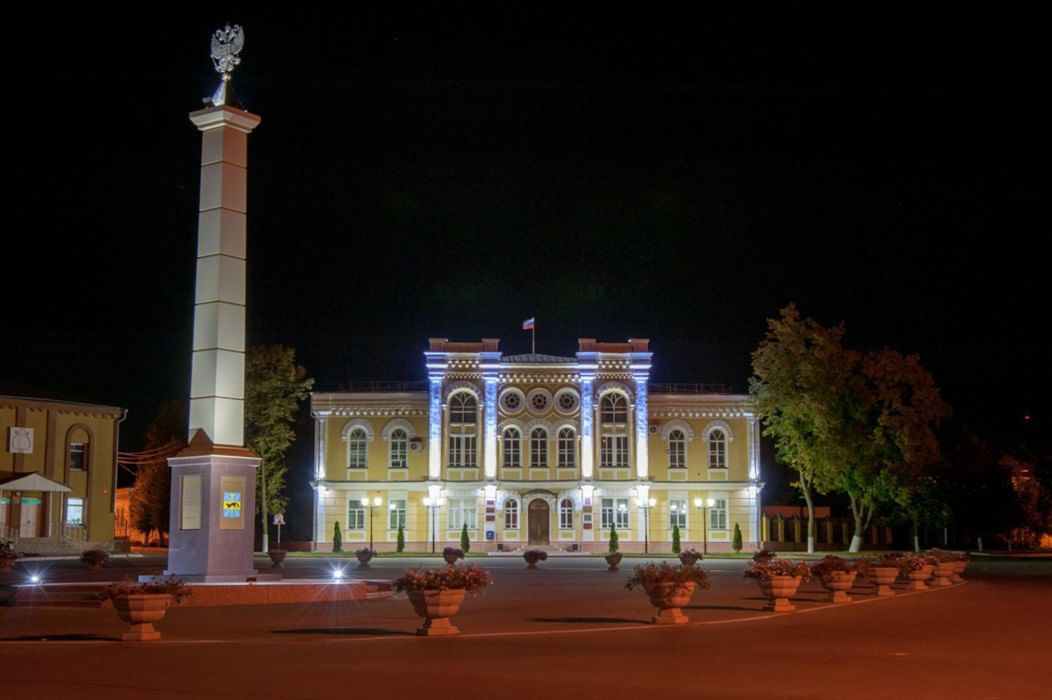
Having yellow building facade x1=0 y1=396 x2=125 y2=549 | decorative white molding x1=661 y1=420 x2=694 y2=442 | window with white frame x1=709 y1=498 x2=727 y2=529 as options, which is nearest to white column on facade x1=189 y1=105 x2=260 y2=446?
yellow building facade x1=0 y1=396 x2=125 y2=549

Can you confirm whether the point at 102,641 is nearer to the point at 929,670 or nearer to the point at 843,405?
the point at 929,670

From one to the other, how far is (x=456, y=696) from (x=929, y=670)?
5698 mm

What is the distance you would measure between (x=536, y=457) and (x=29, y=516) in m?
23.7

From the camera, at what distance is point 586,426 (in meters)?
60.1

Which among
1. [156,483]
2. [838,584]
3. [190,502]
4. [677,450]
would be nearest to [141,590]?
[190,502]

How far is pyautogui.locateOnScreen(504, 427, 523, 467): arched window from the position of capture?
200 ft

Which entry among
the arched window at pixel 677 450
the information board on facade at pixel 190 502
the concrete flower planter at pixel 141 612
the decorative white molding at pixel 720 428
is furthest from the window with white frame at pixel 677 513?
the concrete flower planter at pixel 141 612

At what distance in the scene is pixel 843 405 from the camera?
56094mm

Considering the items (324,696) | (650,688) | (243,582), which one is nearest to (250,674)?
(324,696)

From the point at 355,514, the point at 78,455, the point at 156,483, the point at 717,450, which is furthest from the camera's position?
the point at 156,483

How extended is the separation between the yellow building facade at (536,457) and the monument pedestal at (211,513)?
1362 inches

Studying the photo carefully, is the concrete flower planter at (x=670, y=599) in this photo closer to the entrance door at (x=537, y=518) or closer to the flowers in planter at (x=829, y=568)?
the flowers in planter at (x=829, y=568)

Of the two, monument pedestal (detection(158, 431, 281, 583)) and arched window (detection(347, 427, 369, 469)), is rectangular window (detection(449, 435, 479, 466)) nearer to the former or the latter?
arched window (detection(347, 427, 369, 469))

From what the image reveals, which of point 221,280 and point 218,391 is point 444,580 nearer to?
point 218,391
